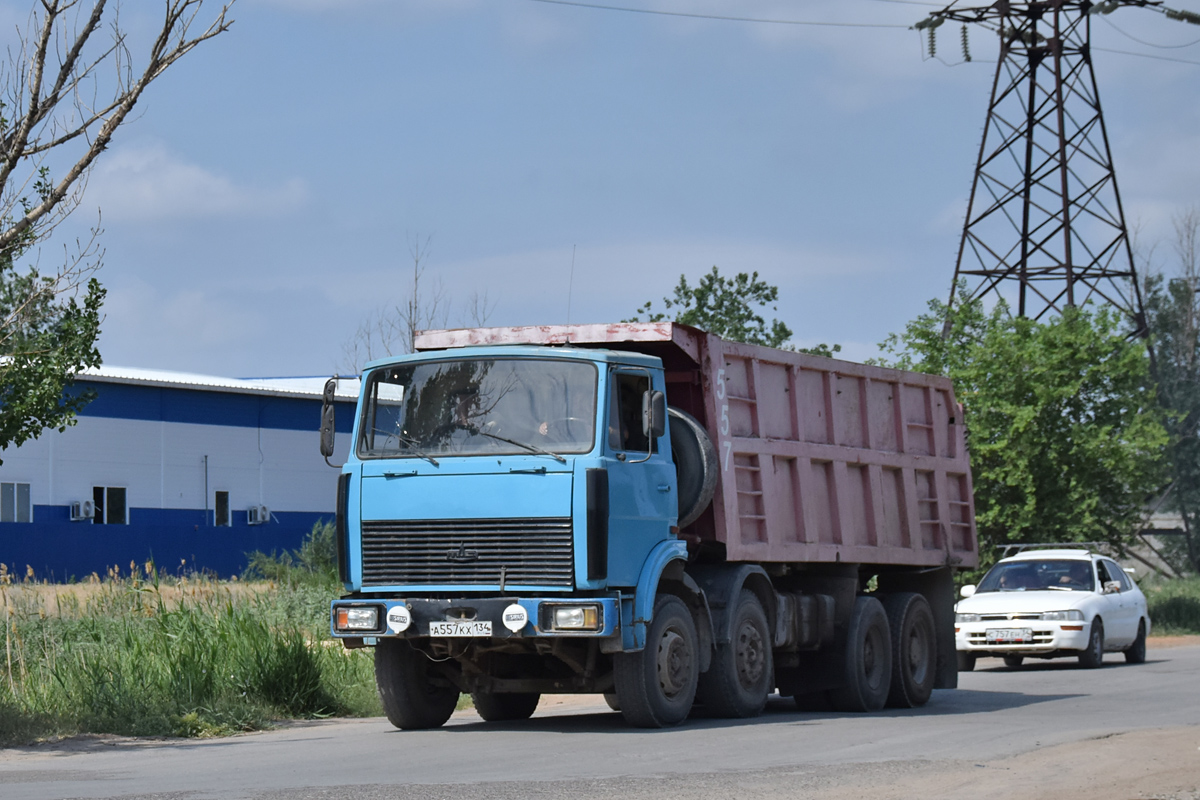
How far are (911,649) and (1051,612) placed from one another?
5.82 metres

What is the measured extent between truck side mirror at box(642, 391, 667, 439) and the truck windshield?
1.36ft

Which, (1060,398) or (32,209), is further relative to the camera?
(1060,398)

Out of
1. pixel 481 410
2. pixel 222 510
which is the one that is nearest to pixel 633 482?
pixel 481 410

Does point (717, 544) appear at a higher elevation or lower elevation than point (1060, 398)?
lower

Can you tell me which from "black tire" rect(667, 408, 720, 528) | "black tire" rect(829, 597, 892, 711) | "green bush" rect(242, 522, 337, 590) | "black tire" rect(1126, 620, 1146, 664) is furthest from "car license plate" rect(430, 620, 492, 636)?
"green bush" rect(242, 522, 337, 590)

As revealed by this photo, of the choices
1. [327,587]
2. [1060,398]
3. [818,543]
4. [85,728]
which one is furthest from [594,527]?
[1060,398]

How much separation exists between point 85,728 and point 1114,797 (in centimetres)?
771

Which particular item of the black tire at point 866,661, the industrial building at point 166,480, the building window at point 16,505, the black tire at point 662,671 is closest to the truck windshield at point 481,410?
the black tire at point 662,671

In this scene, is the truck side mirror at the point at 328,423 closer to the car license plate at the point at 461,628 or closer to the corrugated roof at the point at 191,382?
the car license plate at the point at 461,628

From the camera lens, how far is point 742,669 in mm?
12852

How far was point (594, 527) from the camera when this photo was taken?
430 inches

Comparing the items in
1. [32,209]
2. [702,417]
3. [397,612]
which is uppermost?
[32,209]

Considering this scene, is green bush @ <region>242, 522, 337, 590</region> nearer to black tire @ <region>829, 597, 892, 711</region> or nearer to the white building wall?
the white building wall

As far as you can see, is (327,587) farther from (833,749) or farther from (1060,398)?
(833,749)
